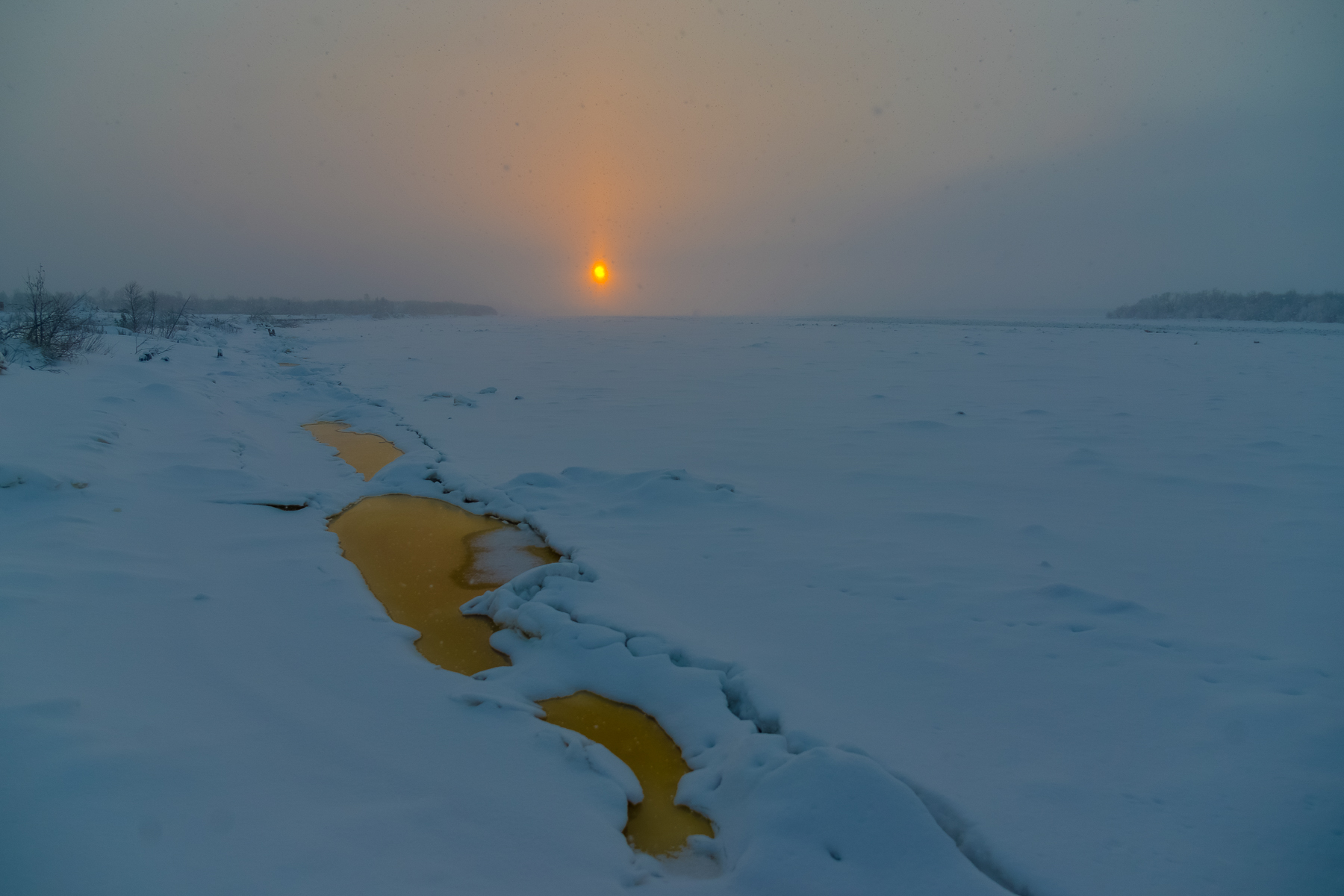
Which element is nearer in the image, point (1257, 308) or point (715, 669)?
point (715, 669)

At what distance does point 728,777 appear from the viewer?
260 centimetres

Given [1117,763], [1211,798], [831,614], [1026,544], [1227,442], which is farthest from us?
[1227,442]

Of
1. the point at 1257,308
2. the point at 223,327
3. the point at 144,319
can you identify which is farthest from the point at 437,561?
the point at 1257,308

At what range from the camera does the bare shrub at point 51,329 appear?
10.1 meters

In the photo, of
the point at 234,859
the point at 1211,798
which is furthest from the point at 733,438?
the point at 234,859

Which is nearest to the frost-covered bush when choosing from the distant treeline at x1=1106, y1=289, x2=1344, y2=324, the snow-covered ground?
the snow-covered ground

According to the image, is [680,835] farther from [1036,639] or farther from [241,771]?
[1036,639]

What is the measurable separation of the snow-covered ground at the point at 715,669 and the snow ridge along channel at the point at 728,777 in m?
0.02

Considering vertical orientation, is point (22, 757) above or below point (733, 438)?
below

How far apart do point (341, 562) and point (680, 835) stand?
11.8ft

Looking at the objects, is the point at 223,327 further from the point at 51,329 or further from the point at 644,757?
the point at 644,757

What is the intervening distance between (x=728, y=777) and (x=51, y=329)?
1429 cm

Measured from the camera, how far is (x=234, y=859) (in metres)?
1.91

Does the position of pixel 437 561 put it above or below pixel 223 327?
below
